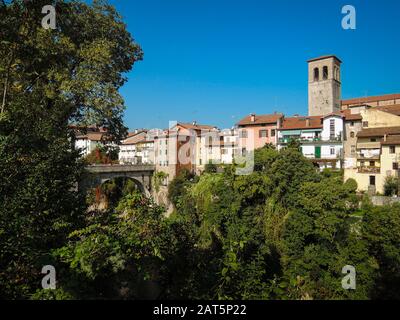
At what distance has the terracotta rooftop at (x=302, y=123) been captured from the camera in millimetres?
39375

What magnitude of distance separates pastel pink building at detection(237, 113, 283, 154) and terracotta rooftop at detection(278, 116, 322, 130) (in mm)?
1126

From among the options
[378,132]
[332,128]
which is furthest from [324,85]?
[378,132]

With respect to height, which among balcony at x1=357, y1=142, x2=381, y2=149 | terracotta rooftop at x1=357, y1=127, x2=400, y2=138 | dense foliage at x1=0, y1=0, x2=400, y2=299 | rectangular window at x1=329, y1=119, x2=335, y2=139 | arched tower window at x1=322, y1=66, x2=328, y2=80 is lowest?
dense foliage at x1=0, y1=0, x2=400, y2=299

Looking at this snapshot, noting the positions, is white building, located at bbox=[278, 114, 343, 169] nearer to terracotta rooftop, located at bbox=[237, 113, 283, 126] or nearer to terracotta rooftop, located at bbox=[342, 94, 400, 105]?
terracotta rooftop, located at bbox=[237, 113, 283, 126]

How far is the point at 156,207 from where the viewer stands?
21.5 ft

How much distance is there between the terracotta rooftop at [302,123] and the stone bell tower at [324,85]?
493 inches

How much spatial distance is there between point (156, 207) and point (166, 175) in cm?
3431

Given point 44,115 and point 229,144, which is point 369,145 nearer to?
point 229,144

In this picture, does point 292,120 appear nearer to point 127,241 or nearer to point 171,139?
point 171,139

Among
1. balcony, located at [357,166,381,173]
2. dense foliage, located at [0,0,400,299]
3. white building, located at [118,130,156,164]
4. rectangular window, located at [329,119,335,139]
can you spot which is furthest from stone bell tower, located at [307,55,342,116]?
dense foliage, located at [0,0,400,299]

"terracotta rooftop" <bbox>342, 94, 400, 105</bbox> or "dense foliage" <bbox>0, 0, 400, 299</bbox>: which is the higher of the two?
"terracotta rooftop" <bbox>342, 94, 400, 105</bbox>

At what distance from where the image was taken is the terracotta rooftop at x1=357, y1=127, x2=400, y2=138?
30544 millimetres

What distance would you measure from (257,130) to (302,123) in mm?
6683
